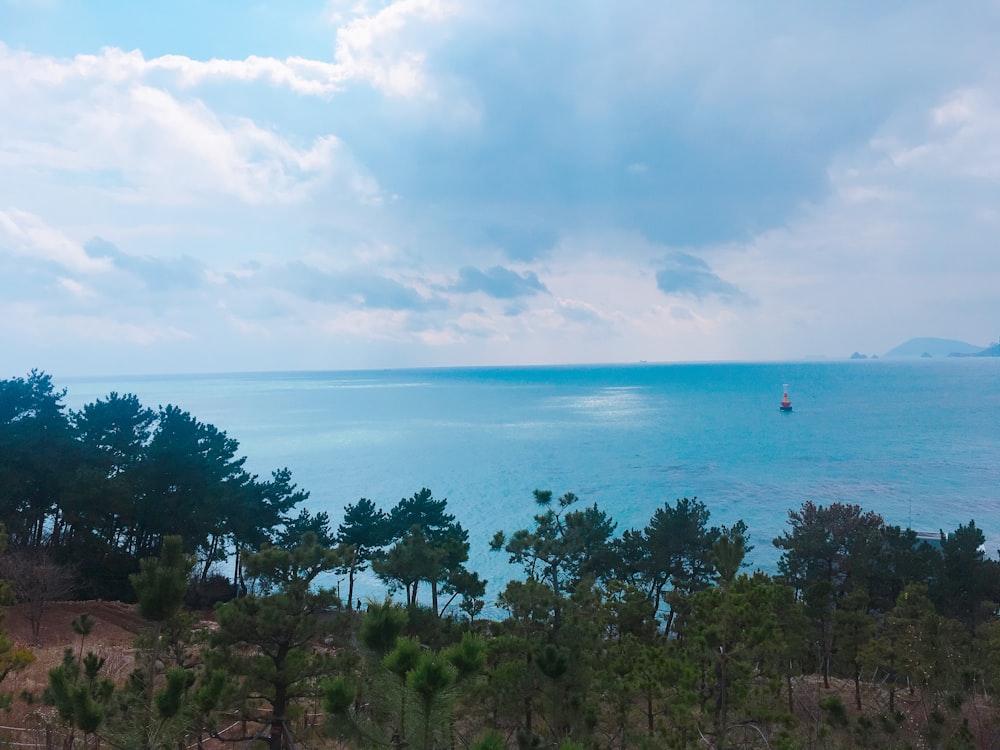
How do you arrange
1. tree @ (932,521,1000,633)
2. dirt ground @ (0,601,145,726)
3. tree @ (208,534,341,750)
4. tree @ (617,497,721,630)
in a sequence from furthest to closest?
1. tree @ (617,497,721,630)
2. tree @ (932,521,1000,633)
3. dirt ground @ (0,601,145,726)
4. tree @ (208,534,341,750)

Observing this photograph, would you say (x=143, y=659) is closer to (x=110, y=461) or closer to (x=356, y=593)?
(x=110, y=461)

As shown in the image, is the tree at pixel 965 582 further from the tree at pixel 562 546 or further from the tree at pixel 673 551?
the tree at pixel 562 546

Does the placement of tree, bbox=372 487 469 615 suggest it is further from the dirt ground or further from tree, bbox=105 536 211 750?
tree, bbox=105 536 211 750

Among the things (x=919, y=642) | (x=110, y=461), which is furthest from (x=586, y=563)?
(x=110, y=461)

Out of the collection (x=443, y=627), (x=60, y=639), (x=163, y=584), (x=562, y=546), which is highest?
(x=163, y=584)

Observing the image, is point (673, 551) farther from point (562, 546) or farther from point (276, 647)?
point (276, 647)

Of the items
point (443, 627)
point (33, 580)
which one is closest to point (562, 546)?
point (443, 627)

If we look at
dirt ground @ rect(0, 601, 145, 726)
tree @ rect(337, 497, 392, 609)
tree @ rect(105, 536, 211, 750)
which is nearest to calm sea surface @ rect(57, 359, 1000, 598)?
tree @ rect(337, 497, 392, 609)

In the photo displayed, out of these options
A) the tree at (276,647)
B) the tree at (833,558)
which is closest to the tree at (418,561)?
the tree at (276,647)
